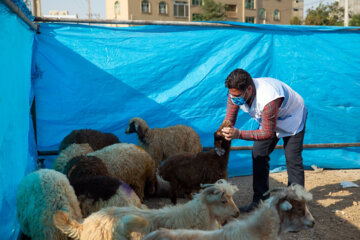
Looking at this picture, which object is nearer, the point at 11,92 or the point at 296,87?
the point at 11,92

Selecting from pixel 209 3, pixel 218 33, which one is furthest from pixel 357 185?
pixel 209 3

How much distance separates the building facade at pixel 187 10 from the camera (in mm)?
40375

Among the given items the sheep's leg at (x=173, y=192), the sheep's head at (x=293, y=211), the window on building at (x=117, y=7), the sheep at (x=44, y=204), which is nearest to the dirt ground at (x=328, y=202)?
the sheep's leg at (x=173, y=192)

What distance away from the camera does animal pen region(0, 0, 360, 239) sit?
602cm

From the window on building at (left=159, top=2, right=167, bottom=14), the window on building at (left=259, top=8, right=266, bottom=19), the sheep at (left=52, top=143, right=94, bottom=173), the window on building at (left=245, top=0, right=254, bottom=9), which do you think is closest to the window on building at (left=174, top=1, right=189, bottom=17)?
the window on building at (left=159, top=2, right=167, bottom=14)

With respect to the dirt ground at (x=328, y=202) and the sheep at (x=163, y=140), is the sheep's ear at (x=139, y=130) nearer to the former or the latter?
the sheep at (x=163, y=140)

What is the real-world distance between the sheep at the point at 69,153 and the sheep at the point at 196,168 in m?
1.20

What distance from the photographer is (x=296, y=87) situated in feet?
22.0

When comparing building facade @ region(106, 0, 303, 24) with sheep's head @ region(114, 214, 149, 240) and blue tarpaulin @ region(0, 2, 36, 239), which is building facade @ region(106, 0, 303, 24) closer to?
blue tarpaulin @ region(0, 2, 36, 239)

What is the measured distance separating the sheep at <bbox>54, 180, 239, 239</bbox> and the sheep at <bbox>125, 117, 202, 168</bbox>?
2756 mm

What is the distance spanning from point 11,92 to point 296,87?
204 inches

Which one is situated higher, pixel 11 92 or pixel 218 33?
pixel 218 33

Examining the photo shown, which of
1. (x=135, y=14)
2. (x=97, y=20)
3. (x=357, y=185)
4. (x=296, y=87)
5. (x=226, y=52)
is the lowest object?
(x=357, y=185)

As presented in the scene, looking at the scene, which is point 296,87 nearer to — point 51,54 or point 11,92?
point 51,54
